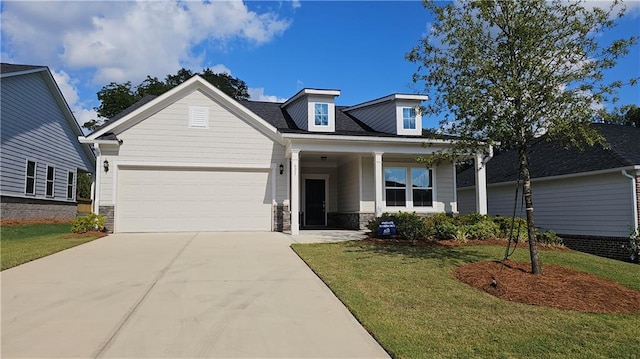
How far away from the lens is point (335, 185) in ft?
60.0

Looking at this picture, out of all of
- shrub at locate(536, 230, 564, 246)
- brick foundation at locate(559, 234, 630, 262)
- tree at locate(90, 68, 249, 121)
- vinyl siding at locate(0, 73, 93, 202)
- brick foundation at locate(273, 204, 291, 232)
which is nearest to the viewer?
shrub at locate(536, 230, 564, 246)

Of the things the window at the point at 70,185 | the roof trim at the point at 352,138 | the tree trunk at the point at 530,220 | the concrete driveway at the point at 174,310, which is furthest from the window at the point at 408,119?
the window at the point at 70,185

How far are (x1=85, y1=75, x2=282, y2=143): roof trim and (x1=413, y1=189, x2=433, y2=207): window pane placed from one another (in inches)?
218

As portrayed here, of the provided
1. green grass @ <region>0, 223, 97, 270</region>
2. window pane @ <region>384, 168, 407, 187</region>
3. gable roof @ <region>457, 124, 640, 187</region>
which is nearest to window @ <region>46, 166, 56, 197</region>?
green grass @ <region>0, 223, 97, 270</region>

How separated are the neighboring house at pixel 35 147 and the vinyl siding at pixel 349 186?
12.7 meters

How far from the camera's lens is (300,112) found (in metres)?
16.9

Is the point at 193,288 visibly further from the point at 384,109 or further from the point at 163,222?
the point at 384,109

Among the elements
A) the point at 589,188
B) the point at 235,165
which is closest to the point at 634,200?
the point at 589,188

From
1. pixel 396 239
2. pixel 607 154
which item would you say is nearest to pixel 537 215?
pixel 607 154

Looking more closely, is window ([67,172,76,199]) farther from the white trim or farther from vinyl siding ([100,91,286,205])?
the white trim

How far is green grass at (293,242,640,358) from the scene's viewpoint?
4.25m

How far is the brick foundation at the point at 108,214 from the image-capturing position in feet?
44.5

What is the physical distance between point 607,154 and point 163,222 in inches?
589

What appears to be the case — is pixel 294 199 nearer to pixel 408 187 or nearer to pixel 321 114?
pixel 321 114
